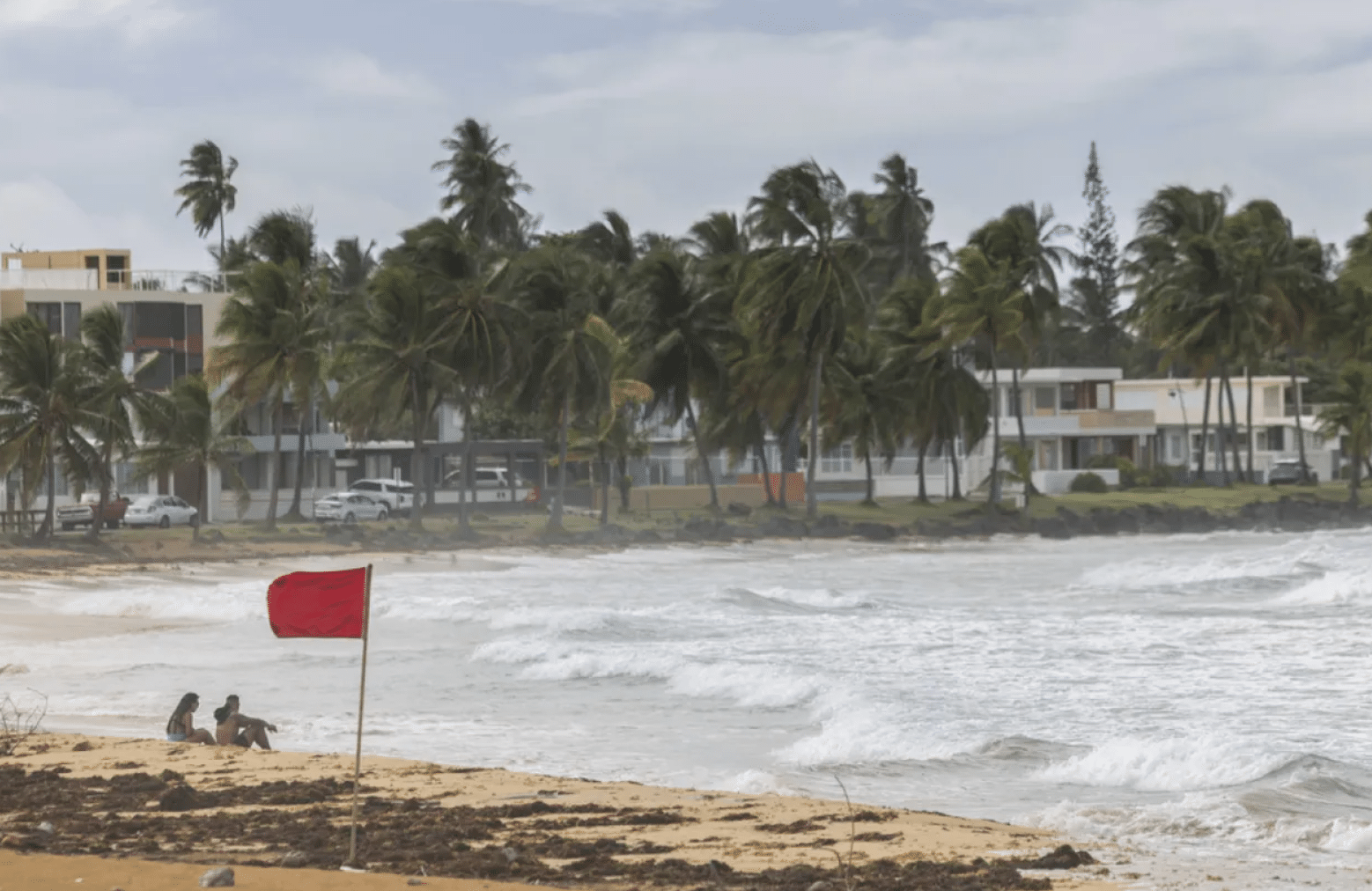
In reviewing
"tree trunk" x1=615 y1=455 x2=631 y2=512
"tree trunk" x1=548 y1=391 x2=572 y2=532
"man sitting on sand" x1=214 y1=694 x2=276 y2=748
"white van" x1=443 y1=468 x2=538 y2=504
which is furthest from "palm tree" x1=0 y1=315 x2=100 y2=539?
"man sitting on sand" x1=214 y1=694 x2=276 y2=748

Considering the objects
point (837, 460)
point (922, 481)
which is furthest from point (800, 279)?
point (837, 460)

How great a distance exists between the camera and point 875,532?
5559 centimetres

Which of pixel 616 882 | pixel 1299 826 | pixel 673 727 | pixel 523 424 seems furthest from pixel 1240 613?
pixel 523 424

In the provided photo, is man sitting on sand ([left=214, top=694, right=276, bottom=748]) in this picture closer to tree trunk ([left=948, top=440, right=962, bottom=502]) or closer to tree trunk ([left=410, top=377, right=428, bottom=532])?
tree trunk ([left=410, top=377, right=428, bottom=532])

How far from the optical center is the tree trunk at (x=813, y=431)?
55719mm

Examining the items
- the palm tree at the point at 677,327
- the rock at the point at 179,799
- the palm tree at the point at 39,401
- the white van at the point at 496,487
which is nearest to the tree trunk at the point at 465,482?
the white van at the point at 496,487

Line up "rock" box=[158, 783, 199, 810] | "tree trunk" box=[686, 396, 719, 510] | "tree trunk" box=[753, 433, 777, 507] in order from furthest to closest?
1. "tree trunk" box=[753, 433, 777, 507]
2. "tree trunk" box=[686, 396, 719, 510]
3. "rock" box=[158, 783, 199, 810]

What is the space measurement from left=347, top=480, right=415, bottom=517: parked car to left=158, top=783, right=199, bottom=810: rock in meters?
44.7

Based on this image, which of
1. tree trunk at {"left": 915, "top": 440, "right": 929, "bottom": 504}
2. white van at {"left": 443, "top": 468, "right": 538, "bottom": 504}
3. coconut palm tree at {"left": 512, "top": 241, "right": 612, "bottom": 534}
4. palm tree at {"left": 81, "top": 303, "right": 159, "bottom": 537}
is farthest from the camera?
tree trunk at {"left": 915, "top": 440, "right": 929, "bottom": 504}

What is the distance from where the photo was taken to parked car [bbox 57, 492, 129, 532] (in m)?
49.7

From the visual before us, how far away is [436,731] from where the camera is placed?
56.2ft

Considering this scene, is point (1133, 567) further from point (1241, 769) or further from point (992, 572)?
point (1241, 769)

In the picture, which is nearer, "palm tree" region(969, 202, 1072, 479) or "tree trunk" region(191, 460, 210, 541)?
"tree trunk" region(191, 460, 210, 541)

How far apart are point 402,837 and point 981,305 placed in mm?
49488
